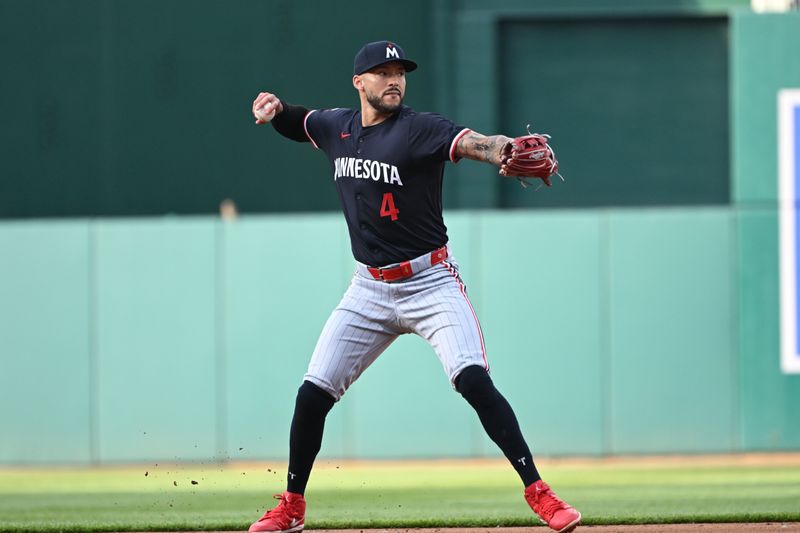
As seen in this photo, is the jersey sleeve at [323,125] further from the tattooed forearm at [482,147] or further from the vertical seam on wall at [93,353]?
the vertical seam on wall at [93,353]

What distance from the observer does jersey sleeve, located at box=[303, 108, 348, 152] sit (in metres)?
5.36

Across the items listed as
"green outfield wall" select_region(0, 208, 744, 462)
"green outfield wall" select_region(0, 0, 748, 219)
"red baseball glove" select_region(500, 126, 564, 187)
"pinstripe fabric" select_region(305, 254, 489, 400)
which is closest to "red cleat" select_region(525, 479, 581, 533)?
"pinstripe fabric" select_region(305, 254, 489, 400)

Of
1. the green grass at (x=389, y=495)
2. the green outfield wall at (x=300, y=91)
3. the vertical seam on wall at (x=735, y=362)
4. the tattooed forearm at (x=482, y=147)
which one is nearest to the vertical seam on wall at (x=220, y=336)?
the green grass at (x=389, y=495)

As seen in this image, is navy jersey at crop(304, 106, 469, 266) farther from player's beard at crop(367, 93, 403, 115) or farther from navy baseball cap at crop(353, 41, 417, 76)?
navy baseball cap at crop(353, 41, 417, 76)

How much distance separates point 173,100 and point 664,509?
333 inches

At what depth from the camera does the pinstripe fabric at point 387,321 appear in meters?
5.04

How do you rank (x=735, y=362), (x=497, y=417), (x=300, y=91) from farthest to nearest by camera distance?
(x=300, y=91) → (x=735, y=362) → (x=497, y=417)

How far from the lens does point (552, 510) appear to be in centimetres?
476

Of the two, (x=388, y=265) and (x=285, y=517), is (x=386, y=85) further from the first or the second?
(x=285, y=517)

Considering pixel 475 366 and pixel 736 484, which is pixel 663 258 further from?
pixel 475 366

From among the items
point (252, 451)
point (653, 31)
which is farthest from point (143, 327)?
point (653, 31)

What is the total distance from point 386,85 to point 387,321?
906 mm

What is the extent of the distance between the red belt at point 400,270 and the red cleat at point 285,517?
904 mm

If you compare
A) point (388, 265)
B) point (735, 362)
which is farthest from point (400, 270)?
point (735, 362)
